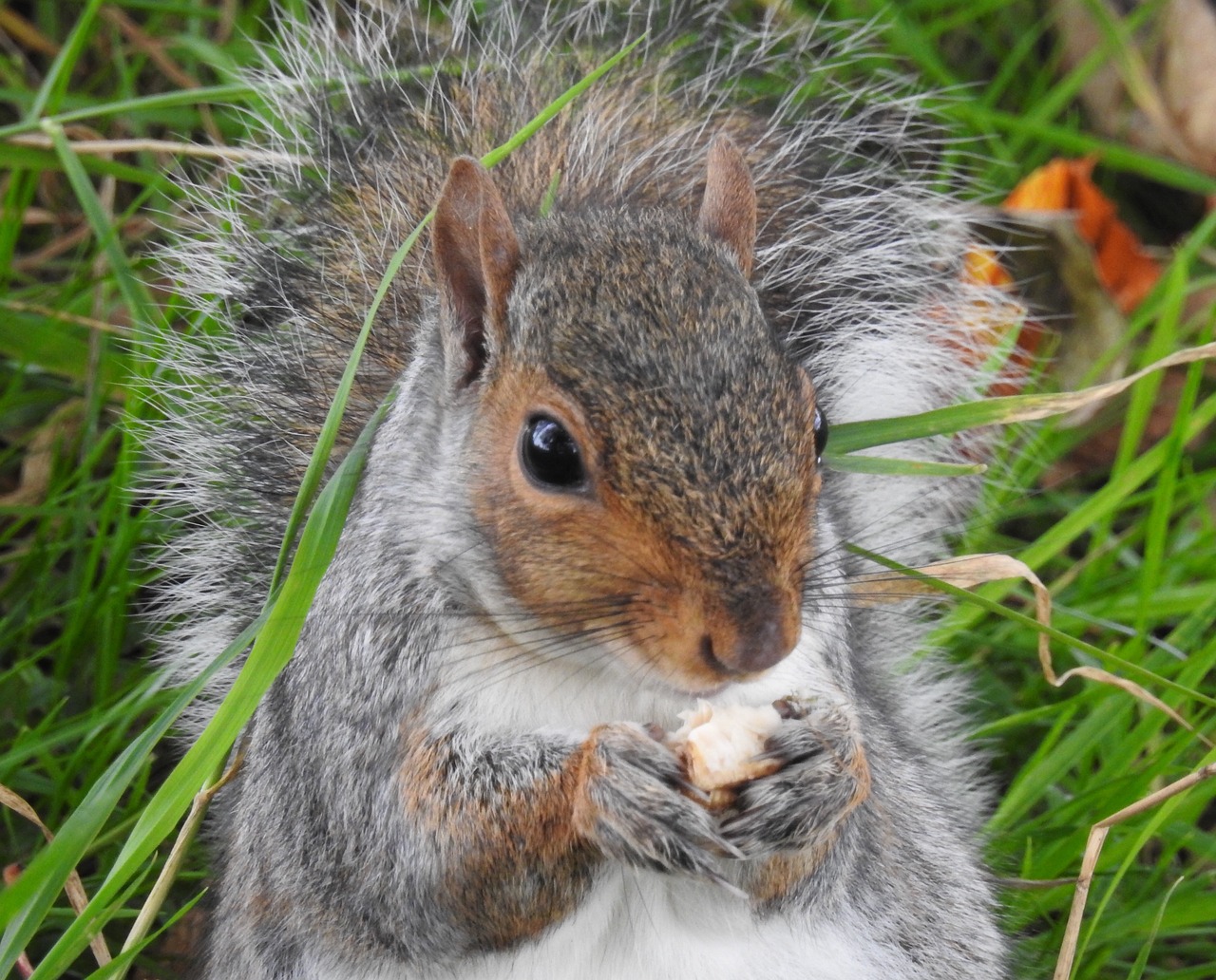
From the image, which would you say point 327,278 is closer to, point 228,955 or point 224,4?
point 228,955

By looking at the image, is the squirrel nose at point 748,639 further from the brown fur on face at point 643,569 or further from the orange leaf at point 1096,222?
the orange leaf at point 1096,222

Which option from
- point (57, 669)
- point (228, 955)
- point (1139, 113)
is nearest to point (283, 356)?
point (57, 669)

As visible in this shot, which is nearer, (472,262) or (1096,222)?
(472,262)

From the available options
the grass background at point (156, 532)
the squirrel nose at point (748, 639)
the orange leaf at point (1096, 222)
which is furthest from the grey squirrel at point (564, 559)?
Result: the orange leaf at point (1096, 222)

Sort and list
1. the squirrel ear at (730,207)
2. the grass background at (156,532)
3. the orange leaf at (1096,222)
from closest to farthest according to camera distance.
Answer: the squirrel ear at (730,207) → the grass background at (156,532) → the orange leaf at (1096,222)

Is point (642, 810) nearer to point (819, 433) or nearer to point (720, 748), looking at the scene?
point (720, 748)

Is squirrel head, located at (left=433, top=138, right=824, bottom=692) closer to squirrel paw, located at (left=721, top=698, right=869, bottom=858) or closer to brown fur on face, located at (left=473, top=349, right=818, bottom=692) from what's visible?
brown fur on face, located at (left=473, top=349, right=818, bottom=692)

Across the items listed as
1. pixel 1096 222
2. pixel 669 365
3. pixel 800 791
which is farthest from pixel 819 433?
pixel 1096 222

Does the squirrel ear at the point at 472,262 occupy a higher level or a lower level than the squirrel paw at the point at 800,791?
higher
